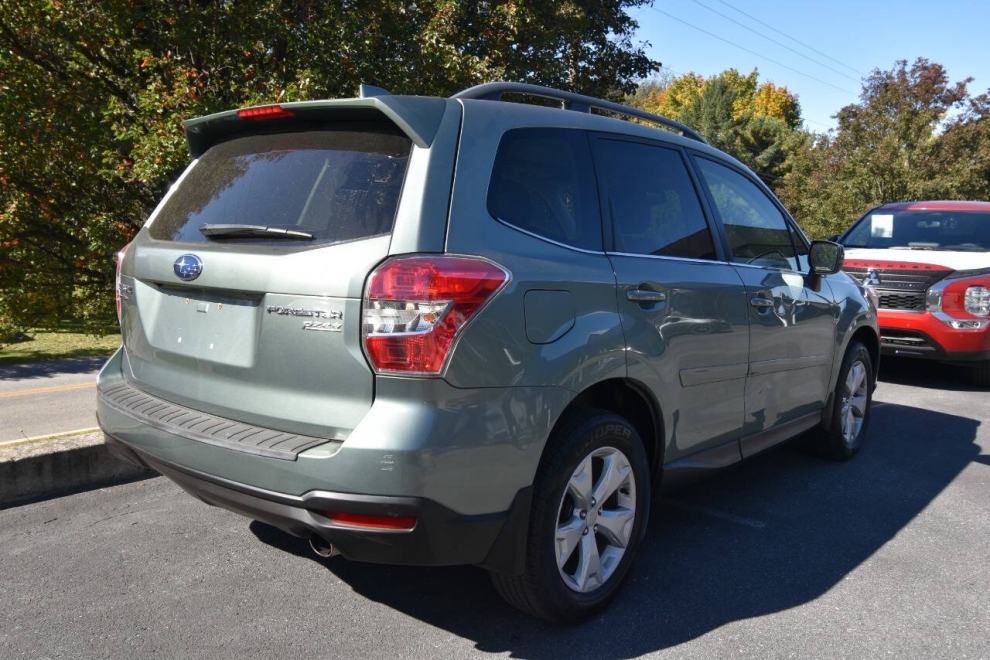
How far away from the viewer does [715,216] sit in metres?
4.03

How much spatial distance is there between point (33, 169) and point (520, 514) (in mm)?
7809

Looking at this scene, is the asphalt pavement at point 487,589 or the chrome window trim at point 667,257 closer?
the asphalt pavement at point 487,589

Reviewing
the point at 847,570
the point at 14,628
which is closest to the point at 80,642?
the point at 14,628

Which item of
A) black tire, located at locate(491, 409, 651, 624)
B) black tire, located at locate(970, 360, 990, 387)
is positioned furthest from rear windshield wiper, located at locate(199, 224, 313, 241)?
black tire, located at locate(970, 360, 990, 387)

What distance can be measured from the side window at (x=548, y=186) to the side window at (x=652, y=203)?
14cm

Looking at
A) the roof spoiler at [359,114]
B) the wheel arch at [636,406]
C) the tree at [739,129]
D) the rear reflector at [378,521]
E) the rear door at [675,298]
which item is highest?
the tree at [739,129]

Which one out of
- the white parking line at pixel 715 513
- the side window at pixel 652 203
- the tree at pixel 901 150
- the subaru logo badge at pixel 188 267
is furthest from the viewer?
the tree at pixel 901 150

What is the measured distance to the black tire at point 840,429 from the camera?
16.9 feet

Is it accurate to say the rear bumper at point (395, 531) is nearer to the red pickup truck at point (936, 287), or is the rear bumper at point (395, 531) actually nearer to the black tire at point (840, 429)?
the black tire at point (840, 429)

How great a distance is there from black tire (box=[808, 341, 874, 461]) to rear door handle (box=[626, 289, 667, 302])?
2318 millimetres

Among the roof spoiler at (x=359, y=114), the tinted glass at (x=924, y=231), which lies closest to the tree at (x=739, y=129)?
the tinted glass at (x=924, y=231)

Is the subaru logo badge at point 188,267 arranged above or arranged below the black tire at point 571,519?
above

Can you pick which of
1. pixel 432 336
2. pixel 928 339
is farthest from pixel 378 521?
pixel 928 339

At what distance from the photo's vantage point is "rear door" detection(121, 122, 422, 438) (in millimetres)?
2521
